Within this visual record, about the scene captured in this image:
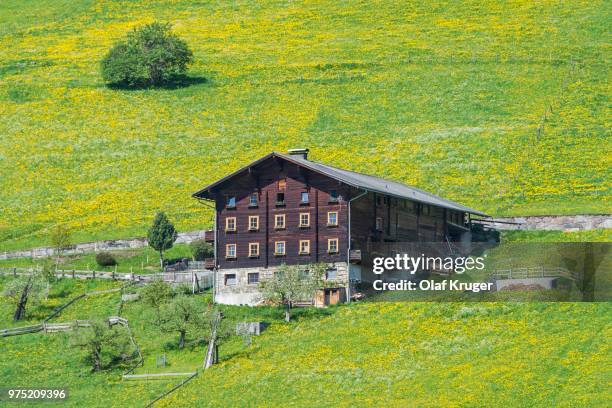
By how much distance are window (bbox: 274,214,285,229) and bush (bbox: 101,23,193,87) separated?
74271 mm

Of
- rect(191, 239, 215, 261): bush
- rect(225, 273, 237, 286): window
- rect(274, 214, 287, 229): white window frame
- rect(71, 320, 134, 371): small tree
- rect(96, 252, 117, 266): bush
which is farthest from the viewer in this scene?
rect(96, 252, 117, 266): bush

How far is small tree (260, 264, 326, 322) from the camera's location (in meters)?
82.4

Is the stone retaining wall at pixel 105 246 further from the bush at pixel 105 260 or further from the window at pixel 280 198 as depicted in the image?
the window at pixel 280 198

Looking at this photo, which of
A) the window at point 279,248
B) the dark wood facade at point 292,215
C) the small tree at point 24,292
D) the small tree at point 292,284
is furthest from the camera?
the small tree at point 24,292

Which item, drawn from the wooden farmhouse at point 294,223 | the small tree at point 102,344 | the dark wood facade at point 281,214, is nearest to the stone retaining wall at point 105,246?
the wooden farmhouse at point 294,223

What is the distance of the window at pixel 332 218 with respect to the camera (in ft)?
287

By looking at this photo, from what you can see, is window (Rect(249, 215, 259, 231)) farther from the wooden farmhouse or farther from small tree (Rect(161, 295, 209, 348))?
small tree (Rect(161, 295, 209, 348))

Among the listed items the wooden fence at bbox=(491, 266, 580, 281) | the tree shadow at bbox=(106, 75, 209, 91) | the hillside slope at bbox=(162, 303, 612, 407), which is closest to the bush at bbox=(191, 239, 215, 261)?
the hillside slope at bbox=(162, 303, 612, 407)

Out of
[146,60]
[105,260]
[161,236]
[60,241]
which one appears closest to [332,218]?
[161,236]

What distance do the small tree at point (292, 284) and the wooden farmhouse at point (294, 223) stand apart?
1.16 meters

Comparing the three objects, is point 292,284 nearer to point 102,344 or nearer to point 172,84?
point 102,344

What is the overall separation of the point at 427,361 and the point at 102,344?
1974cm

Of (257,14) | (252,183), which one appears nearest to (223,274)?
(252,183)

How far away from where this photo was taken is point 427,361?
70.0 metres
